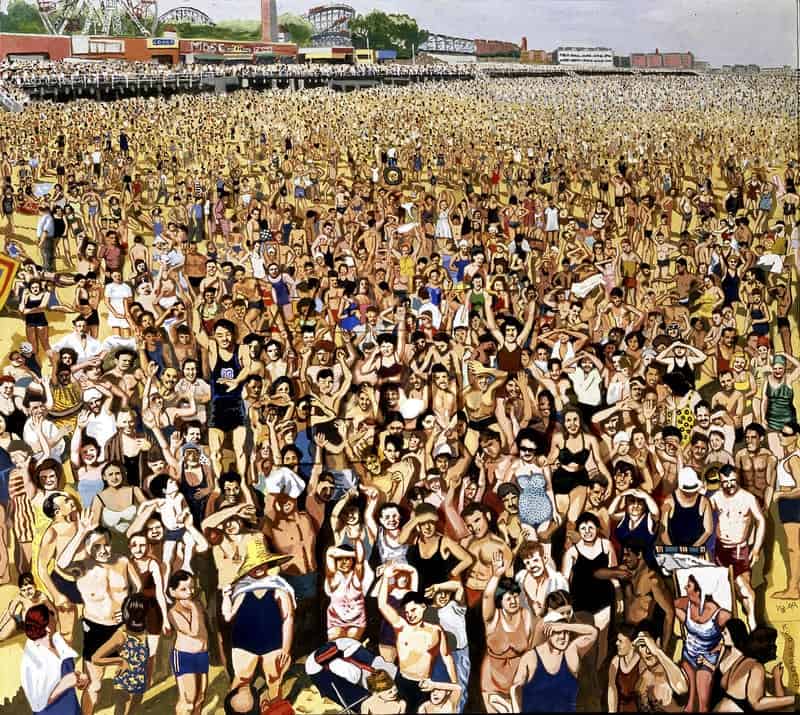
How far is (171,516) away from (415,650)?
1.39 metres

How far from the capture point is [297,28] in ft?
19.1

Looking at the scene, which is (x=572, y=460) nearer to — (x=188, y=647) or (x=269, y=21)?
(x=188, y=647)

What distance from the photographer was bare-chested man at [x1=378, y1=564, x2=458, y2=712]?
15.3ft

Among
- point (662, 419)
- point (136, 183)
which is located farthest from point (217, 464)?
point (662, 419)

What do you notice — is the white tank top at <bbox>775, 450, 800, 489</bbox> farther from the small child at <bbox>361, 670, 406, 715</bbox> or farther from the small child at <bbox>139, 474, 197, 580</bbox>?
the small child at <bbox>139, 474, 197, 580</bbox>

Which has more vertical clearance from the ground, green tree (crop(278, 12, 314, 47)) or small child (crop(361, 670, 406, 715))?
green tree (crop(278, 12, 314, 47))

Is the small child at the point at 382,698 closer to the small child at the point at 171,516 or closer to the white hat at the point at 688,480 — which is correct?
the small child at the point at 171,516

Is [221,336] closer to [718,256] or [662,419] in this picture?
[662,419]

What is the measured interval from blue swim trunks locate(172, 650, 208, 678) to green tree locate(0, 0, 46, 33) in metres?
3.57

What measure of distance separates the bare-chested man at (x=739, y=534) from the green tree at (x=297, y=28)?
136 inches

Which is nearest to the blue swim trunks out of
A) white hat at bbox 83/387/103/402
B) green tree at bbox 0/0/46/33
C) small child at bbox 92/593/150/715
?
small child at bbox 92/593/150/715

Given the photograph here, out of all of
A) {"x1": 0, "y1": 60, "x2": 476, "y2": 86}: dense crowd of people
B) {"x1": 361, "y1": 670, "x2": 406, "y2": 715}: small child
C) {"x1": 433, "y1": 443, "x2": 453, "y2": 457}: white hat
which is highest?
{"x1": 0, "y1": 60, "x2": 476, "y2": 86}: dense crowd of people

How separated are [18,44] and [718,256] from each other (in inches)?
170

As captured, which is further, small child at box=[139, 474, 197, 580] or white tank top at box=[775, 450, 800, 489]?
white tank top at box=[775, 450, 800, 489]
